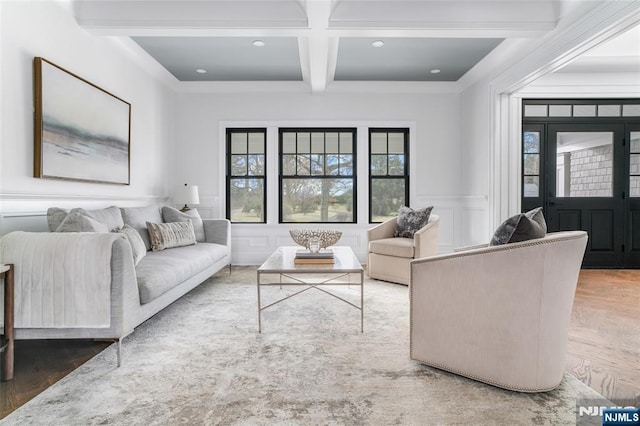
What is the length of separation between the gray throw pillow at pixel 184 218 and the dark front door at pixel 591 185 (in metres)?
4.59

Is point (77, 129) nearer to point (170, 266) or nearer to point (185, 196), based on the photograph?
point (170, 266)

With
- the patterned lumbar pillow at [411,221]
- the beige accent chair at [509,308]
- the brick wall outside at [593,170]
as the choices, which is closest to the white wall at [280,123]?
the patterned lumbar pillow at [411,221]

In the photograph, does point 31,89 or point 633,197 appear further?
point 633,197

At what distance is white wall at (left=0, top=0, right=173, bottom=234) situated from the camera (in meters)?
2.48

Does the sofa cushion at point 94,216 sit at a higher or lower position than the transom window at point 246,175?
lower

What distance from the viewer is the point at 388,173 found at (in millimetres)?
5488

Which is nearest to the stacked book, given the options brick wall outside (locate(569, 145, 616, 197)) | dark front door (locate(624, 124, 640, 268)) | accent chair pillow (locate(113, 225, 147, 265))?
accent chair pillow (locate(113, 225, 147, 265))

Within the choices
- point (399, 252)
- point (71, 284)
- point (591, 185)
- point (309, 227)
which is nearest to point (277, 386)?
point (71, 284)

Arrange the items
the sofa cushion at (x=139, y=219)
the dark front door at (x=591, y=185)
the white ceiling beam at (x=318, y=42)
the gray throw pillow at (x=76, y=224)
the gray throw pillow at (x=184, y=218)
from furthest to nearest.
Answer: the dark front door at (x=591, y=185), the gray throw pillow at (x=184, y=218), the sofa cushion at (x=139, y=219), the white ceiling beam at (x=318, y=42), the gray throw pillow at (x=76, y=224)

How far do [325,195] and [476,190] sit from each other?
2164 mm

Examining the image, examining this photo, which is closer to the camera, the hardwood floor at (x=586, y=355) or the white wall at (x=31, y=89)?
the hardwood floor at (x=586, y=355)

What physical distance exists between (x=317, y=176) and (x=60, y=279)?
384 cm

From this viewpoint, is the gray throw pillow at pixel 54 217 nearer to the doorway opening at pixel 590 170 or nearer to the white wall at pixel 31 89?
the white wall at pixel 31 89

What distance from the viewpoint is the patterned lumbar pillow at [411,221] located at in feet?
14.0
